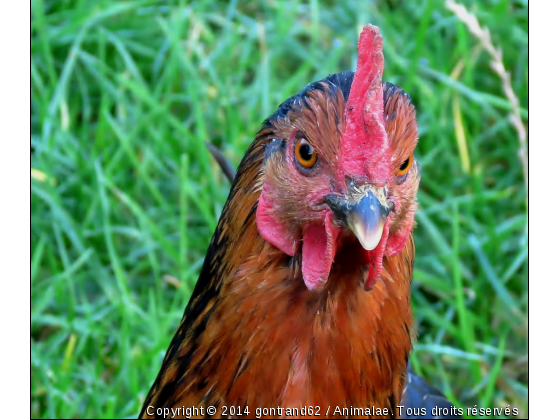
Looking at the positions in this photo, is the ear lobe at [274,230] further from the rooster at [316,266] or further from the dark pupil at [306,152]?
the dark pupil at [306,152]

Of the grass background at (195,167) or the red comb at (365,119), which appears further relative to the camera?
the grass background at (195,167)

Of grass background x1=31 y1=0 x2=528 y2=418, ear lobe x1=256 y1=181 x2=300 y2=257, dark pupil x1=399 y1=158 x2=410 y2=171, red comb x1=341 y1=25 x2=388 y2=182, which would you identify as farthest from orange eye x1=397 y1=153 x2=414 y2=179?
grass background x1=31 y1=0 x2=528 y2=418

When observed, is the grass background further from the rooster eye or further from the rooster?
the rooster eye

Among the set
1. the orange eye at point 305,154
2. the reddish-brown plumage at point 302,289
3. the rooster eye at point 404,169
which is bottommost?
the reddish-brown plumage at point 302,289

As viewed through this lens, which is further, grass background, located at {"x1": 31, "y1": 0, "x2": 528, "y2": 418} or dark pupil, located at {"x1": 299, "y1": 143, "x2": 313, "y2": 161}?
grass background, located at {"x1": 31, "y1": 0, "x2": 528, "y2": 418}

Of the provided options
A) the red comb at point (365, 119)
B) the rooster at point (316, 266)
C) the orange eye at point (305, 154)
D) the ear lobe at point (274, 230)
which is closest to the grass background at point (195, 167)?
the rooster at point (316, 266)

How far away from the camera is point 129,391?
300 cm

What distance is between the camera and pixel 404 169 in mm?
1721

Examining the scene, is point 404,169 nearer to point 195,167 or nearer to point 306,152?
point 306,152

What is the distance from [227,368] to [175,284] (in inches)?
62.9

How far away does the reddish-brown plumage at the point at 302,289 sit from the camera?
5.57 feet

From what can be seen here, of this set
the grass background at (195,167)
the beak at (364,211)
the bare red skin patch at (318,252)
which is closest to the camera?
the beak at (364,211)

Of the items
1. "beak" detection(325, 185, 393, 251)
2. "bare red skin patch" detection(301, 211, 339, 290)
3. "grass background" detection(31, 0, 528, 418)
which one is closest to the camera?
"beak" detection(325, 185, 393, 251)

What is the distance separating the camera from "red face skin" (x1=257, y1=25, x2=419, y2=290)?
64.2 inches
